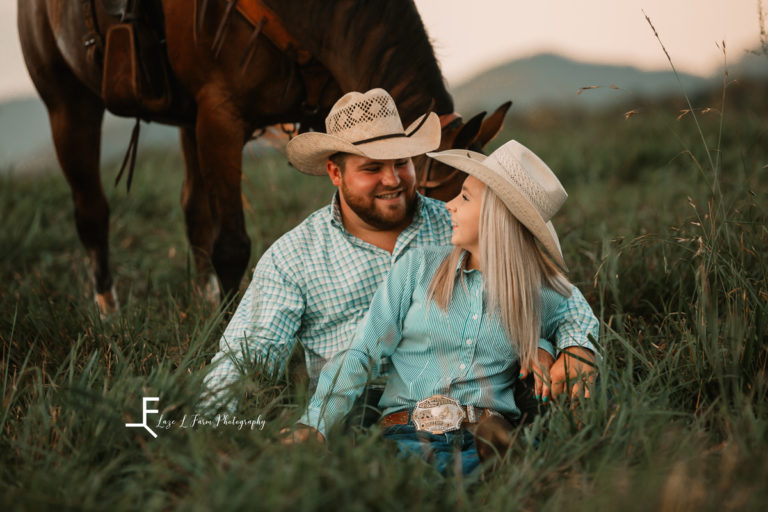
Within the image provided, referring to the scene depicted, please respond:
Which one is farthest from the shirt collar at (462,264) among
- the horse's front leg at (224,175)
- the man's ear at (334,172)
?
the horse's front leg at (224,175)

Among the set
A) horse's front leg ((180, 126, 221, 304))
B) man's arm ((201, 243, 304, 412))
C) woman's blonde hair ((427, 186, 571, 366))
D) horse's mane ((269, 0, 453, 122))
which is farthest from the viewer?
horse's front leg ((180, 126, 221, 304))

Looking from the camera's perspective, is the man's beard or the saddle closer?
the man's beard

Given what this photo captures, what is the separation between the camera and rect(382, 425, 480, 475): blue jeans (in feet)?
6.27

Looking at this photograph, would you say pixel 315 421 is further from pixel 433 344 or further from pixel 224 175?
pixel 224 175

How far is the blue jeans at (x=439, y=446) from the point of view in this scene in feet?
6.27

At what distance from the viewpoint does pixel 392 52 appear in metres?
2.84

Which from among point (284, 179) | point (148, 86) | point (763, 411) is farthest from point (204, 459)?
point (284, 179)

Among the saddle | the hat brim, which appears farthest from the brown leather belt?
the saddle

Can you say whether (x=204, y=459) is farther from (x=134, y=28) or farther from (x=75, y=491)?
(x=134, y=28)

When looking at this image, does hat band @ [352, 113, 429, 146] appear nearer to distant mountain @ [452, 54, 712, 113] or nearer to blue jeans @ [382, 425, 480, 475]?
distant mountain @ [452, 54, 712, 113]

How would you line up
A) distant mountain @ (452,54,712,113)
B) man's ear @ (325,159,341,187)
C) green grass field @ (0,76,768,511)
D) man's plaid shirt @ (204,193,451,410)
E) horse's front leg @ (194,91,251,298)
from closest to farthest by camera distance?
1. green grass field @ (0,76,768,511)
2. man's plaid shirt @ (204,193,451,410)
3. man's ear @ (325,159,341,187)
4. horse's front leg @ (194,91,251,298)
5. distant mountain @ (452,54,712,113)

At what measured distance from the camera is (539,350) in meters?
2.27

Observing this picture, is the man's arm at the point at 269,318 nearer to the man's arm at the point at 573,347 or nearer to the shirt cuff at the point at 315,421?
the shirt cuff at the point at 315,421

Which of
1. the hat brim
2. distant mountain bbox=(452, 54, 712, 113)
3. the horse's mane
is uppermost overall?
the horse's mane
